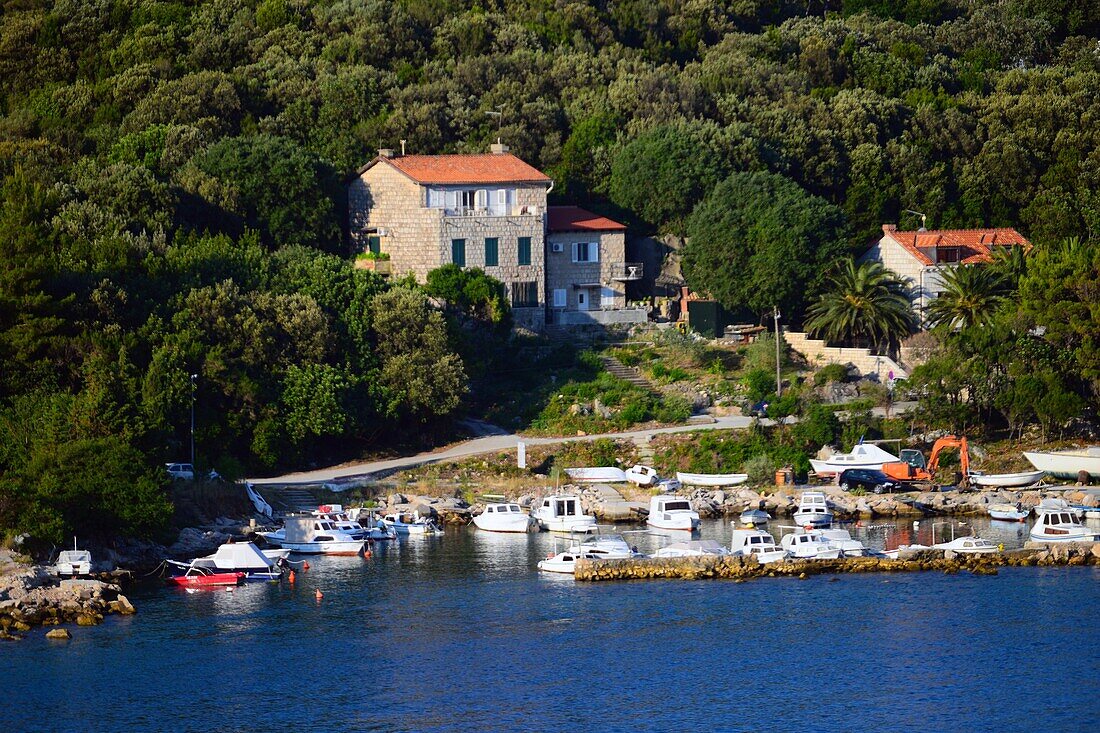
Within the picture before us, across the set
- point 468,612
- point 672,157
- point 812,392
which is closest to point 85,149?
point 672,157

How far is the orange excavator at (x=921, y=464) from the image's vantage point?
233 feet

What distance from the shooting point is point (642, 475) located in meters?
70.4

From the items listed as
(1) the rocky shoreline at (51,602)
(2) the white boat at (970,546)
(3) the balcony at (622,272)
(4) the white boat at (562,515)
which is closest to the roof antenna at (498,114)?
(3) the balcony at (622,272)

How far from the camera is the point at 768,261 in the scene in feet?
272

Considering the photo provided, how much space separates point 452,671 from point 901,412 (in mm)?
34128

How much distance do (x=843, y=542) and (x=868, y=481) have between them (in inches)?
424

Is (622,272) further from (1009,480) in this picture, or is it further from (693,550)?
(693,550)

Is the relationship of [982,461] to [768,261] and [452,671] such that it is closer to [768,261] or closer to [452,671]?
[768,261]

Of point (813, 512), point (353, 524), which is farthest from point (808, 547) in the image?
point (353, 524)

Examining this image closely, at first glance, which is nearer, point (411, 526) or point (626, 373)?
point (411, 526)

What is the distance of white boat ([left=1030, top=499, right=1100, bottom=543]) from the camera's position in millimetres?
60688

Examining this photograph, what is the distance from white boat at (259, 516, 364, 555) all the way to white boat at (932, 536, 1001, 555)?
20510mm

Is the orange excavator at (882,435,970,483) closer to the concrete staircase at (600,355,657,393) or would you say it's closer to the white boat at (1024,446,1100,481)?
the white boat at (1024,446,1100,481)

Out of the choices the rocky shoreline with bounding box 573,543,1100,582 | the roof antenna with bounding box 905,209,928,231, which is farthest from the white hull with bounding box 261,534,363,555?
the roof antenna with bounding box 905,209,928,231
